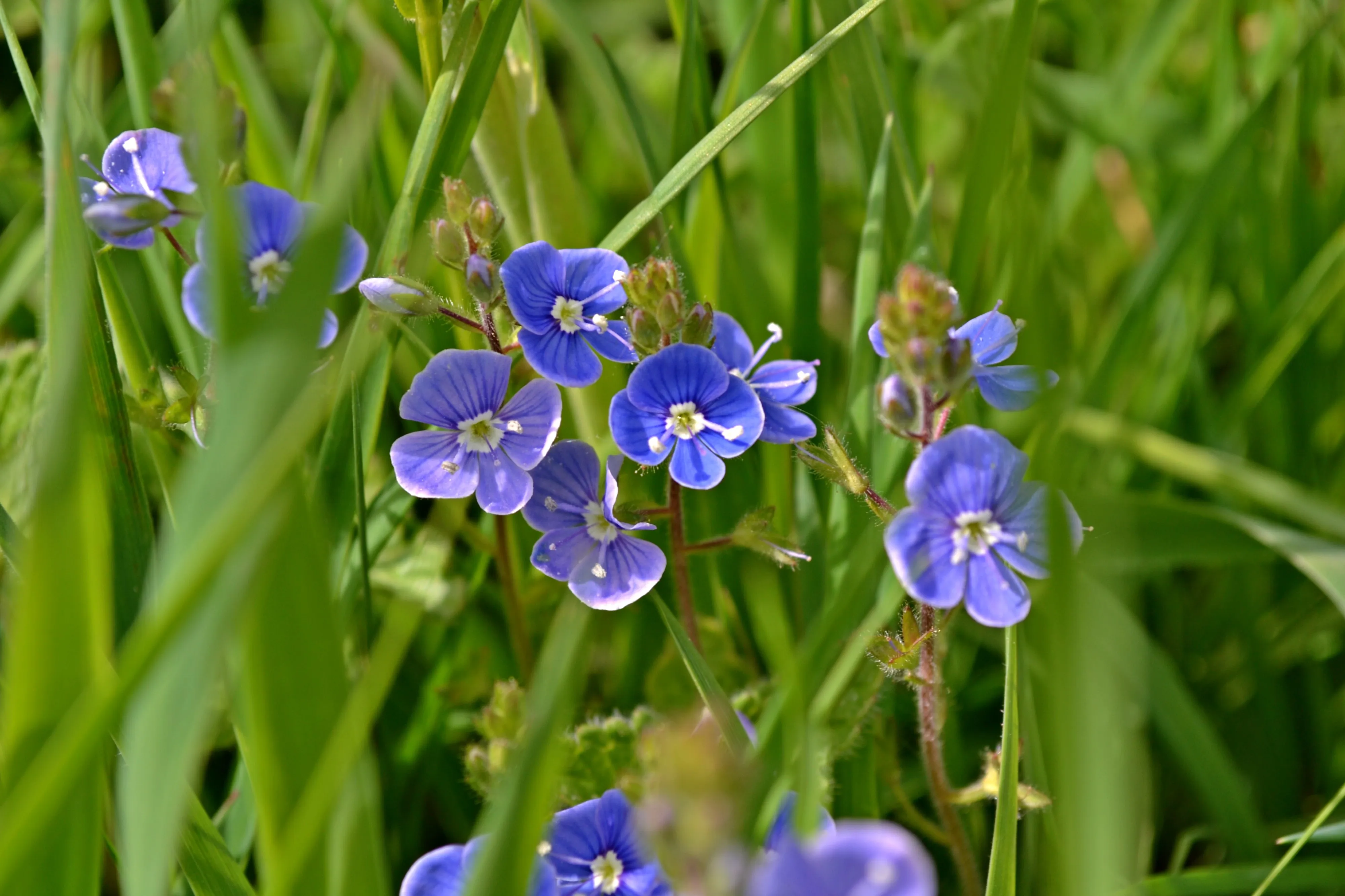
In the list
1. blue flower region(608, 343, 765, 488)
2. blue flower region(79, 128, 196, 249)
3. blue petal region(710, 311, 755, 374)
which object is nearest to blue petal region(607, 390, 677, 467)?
blue flower region(608, 343, 765, 488)

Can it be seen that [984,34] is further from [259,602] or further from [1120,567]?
[259,602]

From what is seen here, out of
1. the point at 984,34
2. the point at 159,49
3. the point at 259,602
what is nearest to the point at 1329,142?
the point at 984,34

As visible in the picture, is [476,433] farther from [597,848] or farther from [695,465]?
[597,848]

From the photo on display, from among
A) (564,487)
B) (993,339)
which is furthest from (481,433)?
(993,339)

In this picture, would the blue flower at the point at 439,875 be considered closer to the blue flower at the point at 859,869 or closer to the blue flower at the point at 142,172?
the blue flower at the point at 859,869

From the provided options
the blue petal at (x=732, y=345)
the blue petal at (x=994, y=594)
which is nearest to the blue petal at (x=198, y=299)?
the blue petal at (x=732, y=345)

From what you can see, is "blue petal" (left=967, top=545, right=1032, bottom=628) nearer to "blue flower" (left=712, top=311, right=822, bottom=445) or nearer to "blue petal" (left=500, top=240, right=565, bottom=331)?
"blue flower" (left=712, top=311, right=822, bottom=445)

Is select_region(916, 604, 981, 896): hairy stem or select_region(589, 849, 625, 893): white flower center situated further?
select_region(916, 604, 981, 896): hairy stem
